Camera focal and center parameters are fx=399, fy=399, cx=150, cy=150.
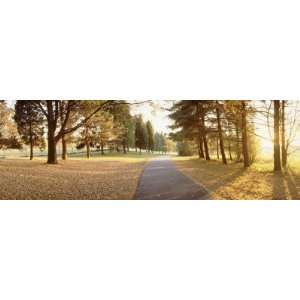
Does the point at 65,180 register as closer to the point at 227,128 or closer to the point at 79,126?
the point at 79,126

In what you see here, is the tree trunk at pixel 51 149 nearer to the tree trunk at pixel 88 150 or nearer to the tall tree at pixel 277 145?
the tree trunk at pixel 88 150

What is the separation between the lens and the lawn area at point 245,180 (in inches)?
A: 182

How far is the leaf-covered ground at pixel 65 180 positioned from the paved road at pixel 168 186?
0.41 feet

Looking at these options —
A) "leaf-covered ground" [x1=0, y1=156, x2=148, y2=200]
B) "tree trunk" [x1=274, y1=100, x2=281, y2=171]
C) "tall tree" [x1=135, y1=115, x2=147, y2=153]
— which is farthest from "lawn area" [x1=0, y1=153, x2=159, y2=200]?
"tree trunk" [x1=274, y1=100, x2=281, y2=171]

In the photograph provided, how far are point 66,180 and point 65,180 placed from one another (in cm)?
1

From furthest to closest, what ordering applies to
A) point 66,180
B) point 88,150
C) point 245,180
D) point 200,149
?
1. point 200,149
2. point 88,150
3. point 245,180
4. point 66,180

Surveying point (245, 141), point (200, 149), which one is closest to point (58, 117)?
point (200, 149)

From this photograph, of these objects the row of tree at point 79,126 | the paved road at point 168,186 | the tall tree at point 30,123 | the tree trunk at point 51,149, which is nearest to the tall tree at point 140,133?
the row of tree at point 79,126

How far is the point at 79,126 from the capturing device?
15.7 feet
